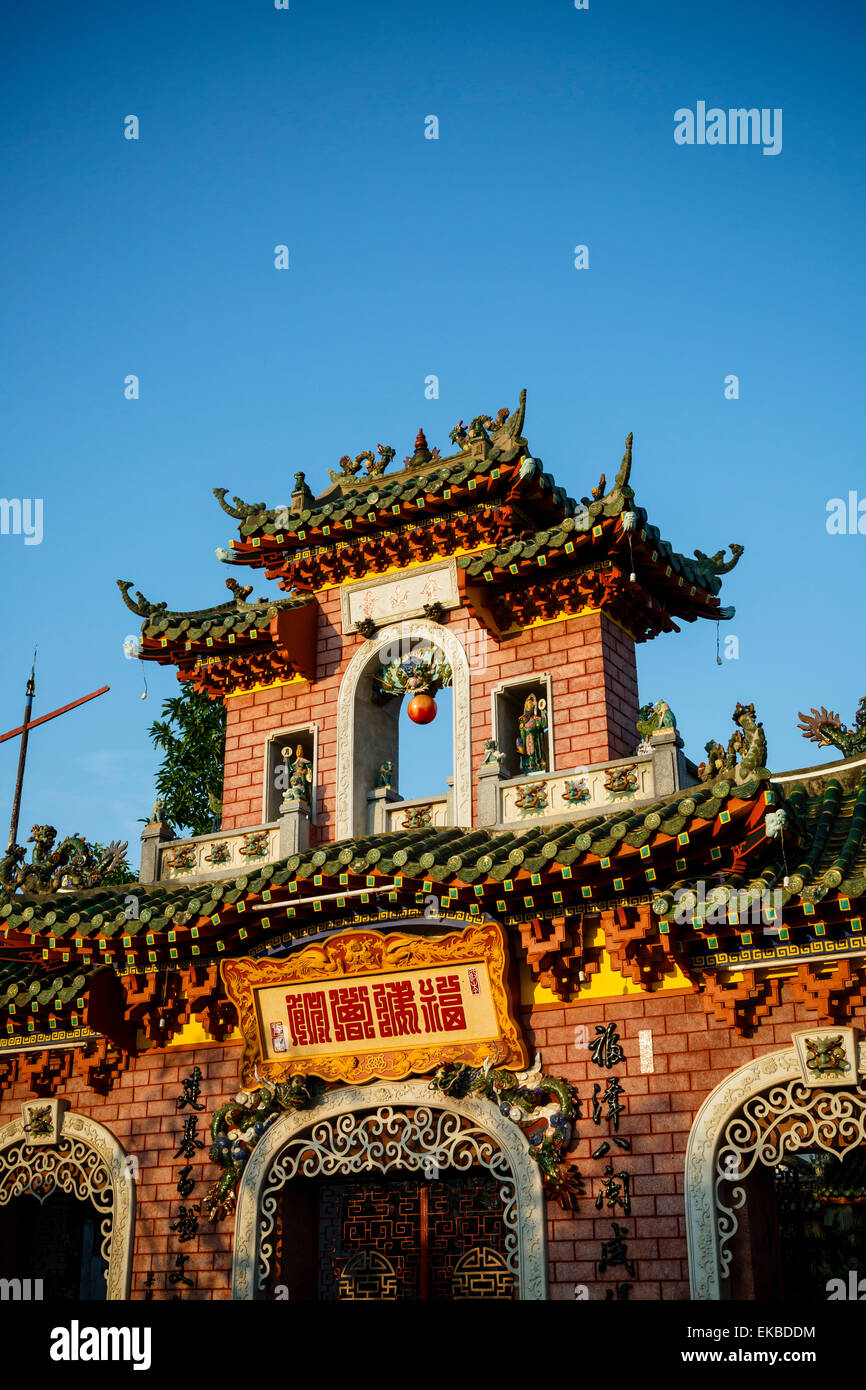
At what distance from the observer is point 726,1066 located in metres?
10.6

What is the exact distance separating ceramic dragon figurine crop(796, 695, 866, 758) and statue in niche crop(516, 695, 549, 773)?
2.64m

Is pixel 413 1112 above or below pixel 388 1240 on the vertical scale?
above

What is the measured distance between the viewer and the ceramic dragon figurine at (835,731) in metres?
12.7

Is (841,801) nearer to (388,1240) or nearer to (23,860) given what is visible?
(388,1240)

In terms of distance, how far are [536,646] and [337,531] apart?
2898mm

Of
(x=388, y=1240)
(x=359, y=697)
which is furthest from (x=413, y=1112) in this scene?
(x=359, y=697)

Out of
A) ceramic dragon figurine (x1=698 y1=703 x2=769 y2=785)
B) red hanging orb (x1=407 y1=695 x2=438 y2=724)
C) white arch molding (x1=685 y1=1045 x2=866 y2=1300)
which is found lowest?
white arch molding (x1=685 y1=1045 x2=866 y2=1300)

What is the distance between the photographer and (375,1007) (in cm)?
1217

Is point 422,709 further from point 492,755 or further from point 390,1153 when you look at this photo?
point 390,1153

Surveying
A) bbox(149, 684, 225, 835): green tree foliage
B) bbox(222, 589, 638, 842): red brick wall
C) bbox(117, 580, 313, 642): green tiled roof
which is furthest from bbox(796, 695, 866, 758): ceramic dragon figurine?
bbox(149, 684, 225, 835): green tree foliage

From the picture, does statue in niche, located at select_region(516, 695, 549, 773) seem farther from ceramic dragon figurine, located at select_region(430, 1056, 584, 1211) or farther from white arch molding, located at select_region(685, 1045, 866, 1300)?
white arch molding, located at select_region(685, 1045, 866, 1300)

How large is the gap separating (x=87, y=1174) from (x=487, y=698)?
264 inches

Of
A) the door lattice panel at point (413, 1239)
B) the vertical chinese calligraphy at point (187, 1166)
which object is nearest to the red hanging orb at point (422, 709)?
the vertical chinese calligraphy at point (187, 1166)

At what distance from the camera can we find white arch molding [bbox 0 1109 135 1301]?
1292 cm
